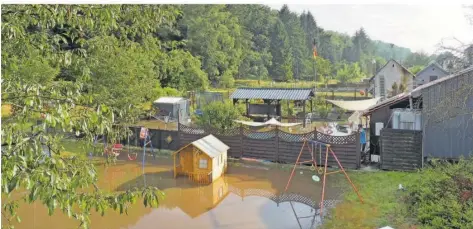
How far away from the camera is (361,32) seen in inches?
1145

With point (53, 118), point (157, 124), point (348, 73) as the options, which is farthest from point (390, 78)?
point (53, 118)

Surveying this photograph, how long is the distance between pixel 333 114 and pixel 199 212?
11.3 meters

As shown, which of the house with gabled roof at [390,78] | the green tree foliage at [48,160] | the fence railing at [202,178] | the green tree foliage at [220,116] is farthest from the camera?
the house with gabled roof at [390,78]

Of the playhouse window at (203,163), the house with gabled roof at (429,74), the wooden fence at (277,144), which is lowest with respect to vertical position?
the playhouse window at (203,163)

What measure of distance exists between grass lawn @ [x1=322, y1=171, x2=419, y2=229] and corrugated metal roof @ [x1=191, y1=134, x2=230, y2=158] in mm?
2481

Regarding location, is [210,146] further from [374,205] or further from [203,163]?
[374,205]

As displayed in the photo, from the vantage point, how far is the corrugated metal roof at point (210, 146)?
857 cm

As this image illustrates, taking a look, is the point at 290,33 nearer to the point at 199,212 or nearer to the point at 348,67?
the point at 348,67

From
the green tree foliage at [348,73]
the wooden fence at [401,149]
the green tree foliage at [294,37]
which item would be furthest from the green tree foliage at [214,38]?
the green tree foliage at [348,73]

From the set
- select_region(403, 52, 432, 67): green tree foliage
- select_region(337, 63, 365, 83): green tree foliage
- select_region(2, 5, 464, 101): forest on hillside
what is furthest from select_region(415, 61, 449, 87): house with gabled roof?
select_region(337, 63, 365, 83): green tree foliage

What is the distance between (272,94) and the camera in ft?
48.0

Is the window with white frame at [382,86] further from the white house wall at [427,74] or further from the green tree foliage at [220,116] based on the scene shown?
the green tree foliage at [220,116]

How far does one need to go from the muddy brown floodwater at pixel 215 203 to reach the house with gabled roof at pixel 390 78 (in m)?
12.6

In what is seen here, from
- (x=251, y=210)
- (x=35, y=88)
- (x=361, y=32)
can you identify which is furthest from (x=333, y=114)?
(x=35, y=88)
